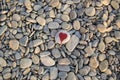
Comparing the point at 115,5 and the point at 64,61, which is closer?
the point at 64,61

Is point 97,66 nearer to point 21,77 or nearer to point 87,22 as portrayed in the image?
point 87,22

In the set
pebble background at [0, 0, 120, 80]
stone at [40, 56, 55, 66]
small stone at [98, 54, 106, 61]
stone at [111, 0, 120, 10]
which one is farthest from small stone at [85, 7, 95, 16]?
stone at [40, 56, 55, 66]

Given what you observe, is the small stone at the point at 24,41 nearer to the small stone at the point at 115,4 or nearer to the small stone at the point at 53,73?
the small stone at the point at 53,73

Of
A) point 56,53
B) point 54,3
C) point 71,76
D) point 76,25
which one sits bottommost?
point 71,76

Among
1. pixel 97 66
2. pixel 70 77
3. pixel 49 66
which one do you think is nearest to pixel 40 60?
pixel 49 66

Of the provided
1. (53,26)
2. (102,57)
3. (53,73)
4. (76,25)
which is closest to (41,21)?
(53,26)

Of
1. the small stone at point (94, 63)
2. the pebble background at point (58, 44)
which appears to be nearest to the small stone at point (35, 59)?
the pebble background at point (58, 44)

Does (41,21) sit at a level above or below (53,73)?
above

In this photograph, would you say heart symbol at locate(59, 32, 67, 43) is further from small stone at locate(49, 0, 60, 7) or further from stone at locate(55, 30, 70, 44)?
small stone at locate(49, 0, 60, 7)

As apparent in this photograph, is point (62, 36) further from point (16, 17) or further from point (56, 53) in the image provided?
point (16, 17)
